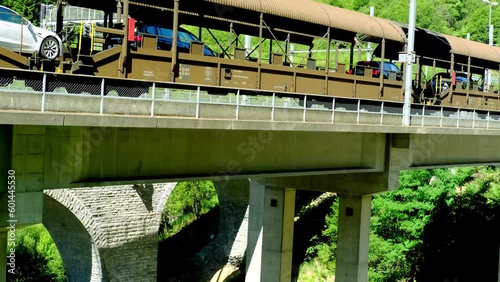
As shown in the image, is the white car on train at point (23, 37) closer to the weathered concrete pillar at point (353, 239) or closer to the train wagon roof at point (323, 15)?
the train wagon roof at point (323, 15)

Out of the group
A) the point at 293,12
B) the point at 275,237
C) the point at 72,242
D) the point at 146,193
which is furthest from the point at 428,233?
the point at 293,12

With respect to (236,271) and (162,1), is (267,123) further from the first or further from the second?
(236,271)

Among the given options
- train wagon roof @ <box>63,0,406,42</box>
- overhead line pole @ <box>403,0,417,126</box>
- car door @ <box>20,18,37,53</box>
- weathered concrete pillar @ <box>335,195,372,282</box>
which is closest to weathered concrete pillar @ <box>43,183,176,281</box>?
weathered concrete pillar @ <box>335,195,372,282</box>

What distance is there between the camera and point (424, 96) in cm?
2461

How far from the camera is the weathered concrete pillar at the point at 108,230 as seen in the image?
23438 millimetres

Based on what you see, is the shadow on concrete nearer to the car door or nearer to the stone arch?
the stone arch

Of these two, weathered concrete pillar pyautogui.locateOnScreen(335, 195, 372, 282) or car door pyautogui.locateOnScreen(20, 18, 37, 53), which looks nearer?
car door pyautogui.locateOnScreen(20, 18, 37, 53)

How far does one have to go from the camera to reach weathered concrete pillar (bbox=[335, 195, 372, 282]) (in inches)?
771

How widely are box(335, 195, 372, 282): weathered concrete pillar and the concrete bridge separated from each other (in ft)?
0.12

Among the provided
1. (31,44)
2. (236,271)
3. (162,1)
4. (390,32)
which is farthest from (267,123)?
(236,271)

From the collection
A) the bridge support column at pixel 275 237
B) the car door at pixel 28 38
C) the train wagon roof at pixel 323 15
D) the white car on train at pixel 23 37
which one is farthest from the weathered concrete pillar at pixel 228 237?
the car door at pixel 28 38

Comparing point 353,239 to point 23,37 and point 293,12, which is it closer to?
point 293,12

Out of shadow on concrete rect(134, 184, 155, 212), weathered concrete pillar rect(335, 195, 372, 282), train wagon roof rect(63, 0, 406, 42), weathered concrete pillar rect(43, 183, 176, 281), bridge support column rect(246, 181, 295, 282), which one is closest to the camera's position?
train wagon roof rect(63, 0, 406, 42)

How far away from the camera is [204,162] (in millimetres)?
13359
